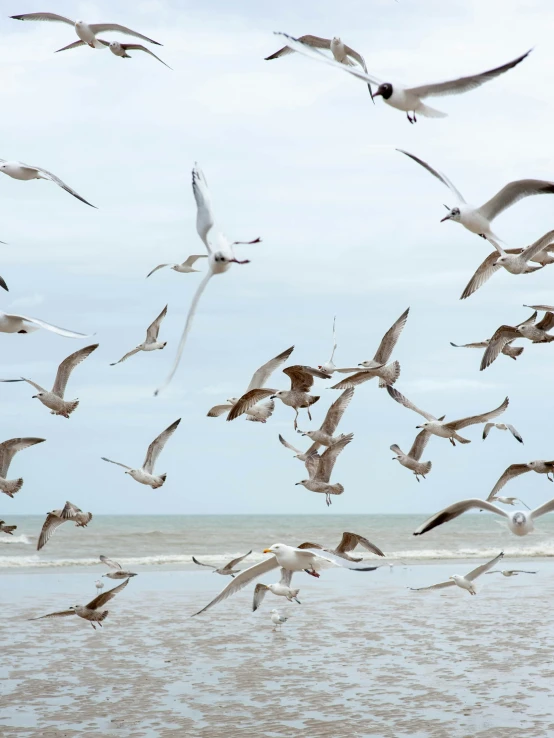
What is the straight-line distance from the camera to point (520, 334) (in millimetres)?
13664

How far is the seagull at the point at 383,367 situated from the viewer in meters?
14.4

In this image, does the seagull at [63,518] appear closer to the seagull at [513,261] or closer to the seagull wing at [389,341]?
the seagull wing at [389,341]

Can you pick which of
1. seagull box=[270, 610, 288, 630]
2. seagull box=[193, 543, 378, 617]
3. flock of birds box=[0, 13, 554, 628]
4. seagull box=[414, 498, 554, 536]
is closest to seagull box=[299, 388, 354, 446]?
flock of birds box=[0, 13, 554, 628]

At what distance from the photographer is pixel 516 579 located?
23.8m

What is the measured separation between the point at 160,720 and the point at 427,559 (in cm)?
2324

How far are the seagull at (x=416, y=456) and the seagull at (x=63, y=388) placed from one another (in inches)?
194

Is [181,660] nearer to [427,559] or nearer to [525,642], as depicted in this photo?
[525,642]

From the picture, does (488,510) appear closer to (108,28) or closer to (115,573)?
(108,28)

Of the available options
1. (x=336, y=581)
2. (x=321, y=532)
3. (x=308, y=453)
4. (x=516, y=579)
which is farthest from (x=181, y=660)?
(x=321, y=532)

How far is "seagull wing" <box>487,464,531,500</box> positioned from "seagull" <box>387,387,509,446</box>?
28.6 inches

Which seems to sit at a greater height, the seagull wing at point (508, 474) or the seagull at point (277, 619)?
the seagull wing at point (508, 474)

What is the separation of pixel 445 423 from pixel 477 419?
17.7 inches

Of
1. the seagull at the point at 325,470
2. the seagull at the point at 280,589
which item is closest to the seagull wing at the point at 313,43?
the seagull at the point at 325,470

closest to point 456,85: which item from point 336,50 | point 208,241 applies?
point 208,241
